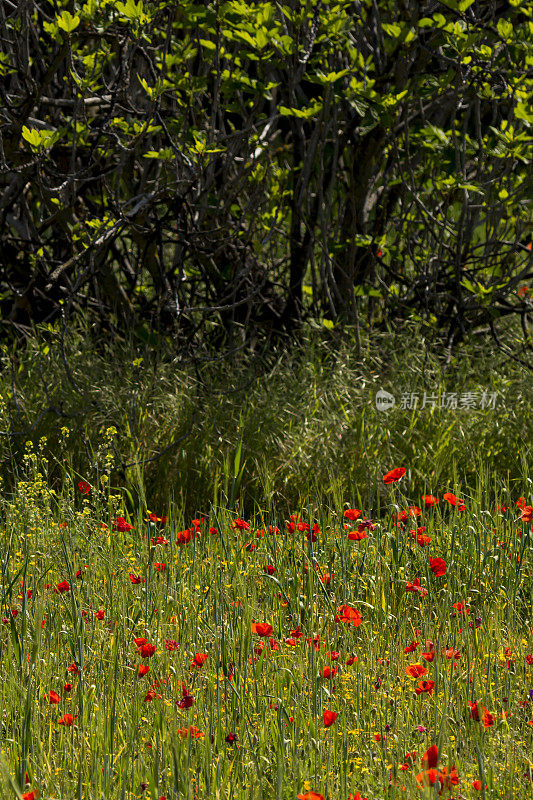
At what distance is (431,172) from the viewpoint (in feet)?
15.1

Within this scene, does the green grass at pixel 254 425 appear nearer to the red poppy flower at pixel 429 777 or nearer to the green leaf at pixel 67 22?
the green leaf at pixel 67 22

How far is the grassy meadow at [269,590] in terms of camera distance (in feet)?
5.78

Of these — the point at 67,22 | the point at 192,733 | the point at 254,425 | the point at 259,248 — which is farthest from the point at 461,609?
the point at 259,248

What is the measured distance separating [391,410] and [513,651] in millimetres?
1700

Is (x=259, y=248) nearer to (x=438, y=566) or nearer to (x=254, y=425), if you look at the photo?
(x=254, y=425)

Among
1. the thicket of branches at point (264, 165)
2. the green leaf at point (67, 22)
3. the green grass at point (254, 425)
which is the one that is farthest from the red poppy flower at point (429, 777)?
the green leaf at point (67, 22)

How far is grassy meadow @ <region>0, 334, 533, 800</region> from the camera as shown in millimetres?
1763

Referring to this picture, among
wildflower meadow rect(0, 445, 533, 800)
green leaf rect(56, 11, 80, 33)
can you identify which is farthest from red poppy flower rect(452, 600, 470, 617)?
green leaf rect(56, 11, 80, 33)

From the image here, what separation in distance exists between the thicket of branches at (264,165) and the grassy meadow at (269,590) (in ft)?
1.19

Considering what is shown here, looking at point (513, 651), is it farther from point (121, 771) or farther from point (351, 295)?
→ point (351, 295)

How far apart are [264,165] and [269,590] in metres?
2.37

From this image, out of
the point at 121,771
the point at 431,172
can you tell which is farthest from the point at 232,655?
the point at 431,172

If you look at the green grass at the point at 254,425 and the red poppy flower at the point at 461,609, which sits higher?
the red poppy flower at the point at 461,609

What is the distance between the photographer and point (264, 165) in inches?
169
